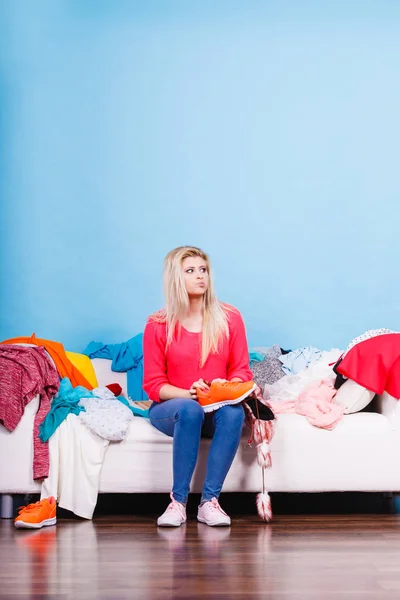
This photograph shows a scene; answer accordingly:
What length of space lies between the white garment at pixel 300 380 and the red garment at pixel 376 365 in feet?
0.86

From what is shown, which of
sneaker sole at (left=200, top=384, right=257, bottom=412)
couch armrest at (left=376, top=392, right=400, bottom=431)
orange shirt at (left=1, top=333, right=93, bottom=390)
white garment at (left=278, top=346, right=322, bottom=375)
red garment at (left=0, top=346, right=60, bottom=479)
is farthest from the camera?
white garment at (left=278, top=346, right=322, bottom=375)

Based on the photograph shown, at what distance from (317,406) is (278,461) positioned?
0.28m

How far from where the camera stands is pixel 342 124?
184 inches

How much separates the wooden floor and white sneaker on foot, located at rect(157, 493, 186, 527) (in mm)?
42

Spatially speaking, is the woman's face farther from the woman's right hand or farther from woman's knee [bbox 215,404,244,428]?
woman's knee [bbox 215,404,244,428]

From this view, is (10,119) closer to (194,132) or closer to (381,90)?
(194,132)

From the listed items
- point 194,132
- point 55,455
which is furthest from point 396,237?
point 55,455

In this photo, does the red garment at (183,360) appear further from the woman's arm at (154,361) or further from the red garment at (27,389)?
the red garment at (27,389)

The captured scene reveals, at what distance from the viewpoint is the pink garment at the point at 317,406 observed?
131 inches

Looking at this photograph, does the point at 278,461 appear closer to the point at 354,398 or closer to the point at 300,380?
the point at 354,398

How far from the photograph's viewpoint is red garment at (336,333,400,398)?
337cm

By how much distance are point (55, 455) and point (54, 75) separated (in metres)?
2.27

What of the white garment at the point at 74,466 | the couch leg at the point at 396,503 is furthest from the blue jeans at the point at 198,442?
the couch leg at the point at 396,503

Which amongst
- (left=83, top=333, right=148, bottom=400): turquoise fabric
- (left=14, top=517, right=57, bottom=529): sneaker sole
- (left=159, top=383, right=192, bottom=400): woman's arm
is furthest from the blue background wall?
(left=14, top=517, right=57, bottom=529): sneaker sole
